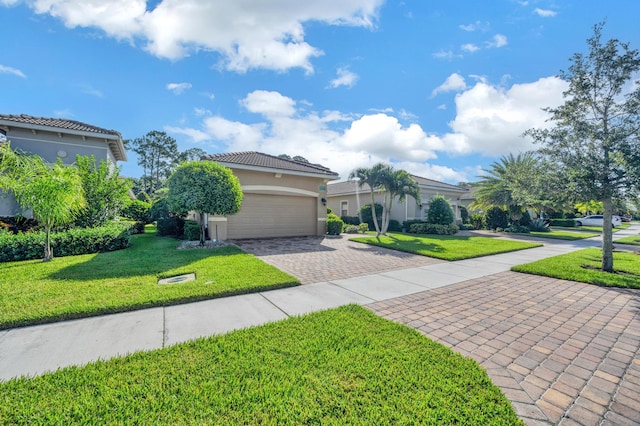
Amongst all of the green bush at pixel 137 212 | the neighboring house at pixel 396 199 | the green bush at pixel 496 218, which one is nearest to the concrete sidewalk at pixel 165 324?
the neighboring house at pixel 396 199

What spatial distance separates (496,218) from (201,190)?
24458 mm

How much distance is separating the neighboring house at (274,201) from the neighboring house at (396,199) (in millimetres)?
6800

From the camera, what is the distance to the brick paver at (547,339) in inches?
94.1

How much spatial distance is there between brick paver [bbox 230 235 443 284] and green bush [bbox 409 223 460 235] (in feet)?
29.7

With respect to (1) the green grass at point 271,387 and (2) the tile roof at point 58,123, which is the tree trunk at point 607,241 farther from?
(2) the tile roof at point 58,123

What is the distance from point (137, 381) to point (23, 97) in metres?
14.8

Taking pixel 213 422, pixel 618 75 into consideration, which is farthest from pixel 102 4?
pixel 618 75

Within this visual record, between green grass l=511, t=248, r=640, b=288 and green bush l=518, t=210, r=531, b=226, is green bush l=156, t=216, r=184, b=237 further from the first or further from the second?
green bush l=518, t=210, r=531, b=226

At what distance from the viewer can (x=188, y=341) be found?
3.35m

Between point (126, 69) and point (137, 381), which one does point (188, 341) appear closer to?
point (137, 381)

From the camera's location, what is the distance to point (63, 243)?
8.56 m

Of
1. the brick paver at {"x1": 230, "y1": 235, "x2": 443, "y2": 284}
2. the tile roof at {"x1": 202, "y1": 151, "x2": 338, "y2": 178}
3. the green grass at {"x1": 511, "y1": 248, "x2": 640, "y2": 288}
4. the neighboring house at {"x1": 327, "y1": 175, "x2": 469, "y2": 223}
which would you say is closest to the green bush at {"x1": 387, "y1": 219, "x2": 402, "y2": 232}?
the neighboring house at {"x1": 327, "y1": 175, "x2": 469, "y2": 223}

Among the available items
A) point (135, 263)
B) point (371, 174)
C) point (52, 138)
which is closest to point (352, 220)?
point (371, 174)

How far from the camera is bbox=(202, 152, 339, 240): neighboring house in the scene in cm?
1330
